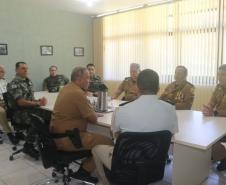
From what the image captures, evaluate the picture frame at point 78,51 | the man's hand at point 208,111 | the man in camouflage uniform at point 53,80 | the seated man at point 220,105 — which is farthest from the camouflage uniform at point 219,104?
the picture frame at point 78,51

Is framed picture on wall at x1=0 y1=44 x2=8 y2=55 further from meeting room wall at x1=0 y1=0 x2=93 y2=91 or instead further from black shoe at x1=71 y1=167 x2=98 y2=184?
black shoe at x1=71 y1=167 x2=98 y2=184

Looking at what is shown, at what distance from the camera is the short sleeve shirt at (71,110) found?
2367mm

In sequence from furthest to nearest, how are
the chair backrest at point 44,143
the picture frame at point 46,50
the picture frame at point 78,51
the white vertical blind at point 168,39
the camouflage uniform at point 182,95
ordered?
the picture frame at point 78,51 → the picture frame at point 46,50 → the white vertical blind at point 168,39 → the camouflage uniform at point 182,95 → the chair backrest at point 44,143

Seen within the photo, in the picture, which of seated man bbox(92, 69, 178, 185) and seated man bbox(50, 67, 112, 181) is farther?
seated man bbox(50, 67, 112, 181)

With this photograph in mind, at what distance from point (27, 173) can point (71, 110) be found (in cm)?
110

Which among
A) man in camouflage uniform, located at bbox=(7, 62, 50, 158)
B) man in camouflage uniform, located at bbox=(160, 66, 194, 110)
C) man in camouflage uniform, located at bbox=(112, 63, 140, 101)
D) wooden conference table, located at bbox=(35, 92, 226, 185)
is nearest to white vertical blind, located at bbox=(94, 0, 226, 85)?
man in camouflage uniform, located at bbox=(112, 63, 140, 101)

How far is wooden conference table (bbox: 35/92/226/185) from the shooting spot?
182 cm

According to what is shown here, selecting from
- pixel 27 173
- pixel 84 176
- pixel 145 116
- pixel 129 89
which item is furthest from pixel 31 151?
pixel 145 116

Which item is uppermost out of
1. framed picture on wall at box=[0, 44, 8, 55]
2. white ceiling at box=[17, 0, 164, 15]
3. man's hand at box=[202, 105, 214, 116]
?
white ceiling at box=[17, 0, 164, 15]

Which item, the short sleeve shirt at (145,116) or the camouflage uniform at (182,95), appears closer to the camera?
the short sleeve shirt at (145,116)

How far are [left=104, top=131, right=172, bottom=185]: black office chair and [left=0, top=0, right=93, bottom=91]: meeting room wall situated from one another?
433 centimetres

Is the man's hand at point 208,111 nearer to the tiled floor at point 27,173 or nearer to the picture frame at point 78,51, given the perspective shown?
the tiled floor at point 27,173

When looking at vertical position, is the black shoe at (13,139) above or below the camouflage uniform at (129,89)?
below

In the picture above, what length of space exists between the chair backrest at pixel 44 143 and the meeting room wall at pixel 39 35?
347 cm
